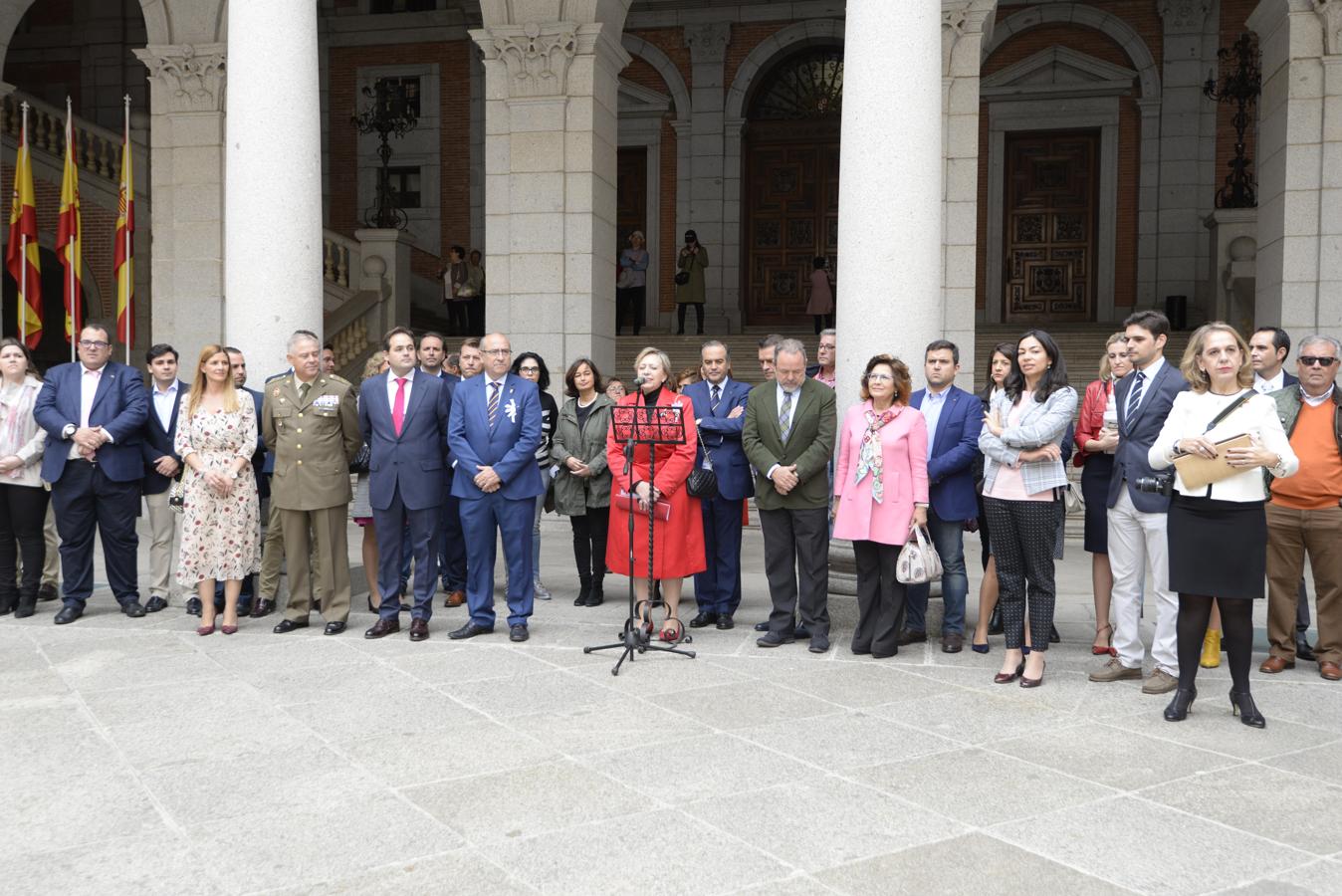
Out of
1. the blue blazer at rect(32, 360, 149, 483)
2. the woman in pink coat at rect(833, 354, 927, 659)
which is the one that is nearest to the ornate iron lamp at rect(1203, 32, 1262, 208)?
the woman in pink coat at rect(833, 354, 927, 659)

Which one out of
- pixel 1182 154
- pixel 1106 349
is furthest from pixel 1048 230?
pixel 1106 349

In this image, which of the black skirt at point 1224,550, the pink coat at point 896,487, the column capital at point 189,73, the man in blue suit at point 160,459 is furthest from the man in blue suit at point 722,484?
the column capital at point 189,73

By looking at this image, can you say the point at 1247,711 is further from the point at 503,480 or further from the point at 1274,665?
the point at 503,480

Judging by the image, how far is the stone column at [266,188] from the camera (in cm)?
835

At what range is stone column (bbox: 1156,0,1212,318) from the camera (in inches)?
759

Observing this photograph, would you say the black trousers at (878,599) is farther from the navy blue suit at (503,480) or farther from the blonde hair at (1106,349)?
the navy blue suit at (503,480)

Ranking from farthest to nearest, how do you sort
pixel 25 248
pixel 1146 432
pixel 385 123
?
pixel 385 123
pixel 25 248
pixel 1146 432

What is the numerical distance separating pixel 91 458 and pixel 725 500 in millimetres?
4037

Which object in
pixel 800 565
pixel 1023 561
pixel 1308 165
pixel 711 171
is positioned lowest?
pixel 800 565

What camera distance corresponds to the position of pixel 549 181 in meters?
13.1

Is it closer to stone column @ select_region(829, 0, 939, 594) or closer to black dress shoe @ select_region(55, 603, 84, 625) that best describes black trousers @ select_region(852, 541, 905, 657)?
stone column @ select_region(829, 0, 939, 594)

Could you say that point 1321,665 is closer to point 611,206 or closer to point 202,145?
point 611,206

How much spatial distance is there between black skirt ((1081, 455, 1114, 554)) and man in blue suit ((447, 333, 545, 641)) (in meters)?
3.13

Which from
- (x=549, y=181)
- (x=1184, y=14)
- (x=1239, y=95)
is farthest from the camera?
(x=1184, y=14)
